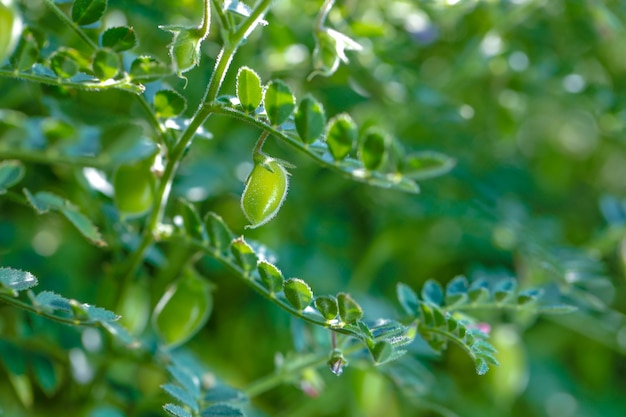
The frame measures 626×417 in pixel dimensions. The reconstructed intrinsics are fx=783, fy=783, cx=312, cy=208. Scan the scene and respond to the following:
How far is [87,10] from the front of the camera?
1.74ft

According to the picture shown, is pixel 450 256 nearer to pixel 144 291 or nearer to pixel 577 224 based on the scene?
pixel 577 224

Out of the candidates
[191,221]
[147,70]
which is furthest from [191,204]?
[147,70]

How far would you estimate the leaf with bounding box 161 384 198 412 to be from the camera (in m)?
0.50

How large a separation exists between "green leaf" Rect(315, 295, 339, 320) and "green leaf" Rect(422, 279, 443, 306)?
110 millimetres

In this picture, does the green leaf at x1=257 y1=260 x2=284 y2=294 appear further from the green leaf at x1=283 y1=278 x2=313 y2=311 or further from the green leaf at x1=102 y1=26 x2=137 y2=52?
the green leaf at x1=102 y1=26 x2=137 y2=52

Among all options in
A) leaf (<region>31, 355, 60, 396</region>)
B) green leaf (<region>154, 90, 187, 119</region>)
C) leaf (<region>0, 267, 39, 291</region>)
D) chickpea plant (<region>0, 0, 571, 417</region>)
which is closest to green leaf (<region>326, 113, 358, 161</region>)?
chickpea plant (<region>0, 0, 571, 417</region>)

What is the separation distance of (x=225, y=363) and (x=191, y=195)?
271mm

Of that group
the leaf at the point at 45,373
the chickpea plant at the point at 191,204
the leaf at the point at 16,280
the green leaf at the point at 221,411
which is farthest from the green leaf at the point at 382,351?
the leaf at the point at 45,373

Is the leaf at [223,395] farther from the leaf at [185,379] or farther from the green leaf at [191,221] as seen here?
the green leaf at [191,221]

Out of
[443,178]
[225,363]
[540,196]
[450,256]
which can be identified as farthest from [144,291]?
[540,196]

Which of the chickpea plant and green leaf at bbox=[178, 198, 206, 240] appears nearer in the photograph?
the chickpea plant

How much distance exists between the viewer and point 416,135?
108cm

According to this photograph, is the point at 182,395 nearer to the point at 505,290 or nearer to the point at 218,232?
the point at 218,232

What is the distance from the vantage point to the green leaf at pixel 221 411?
1.68ft
